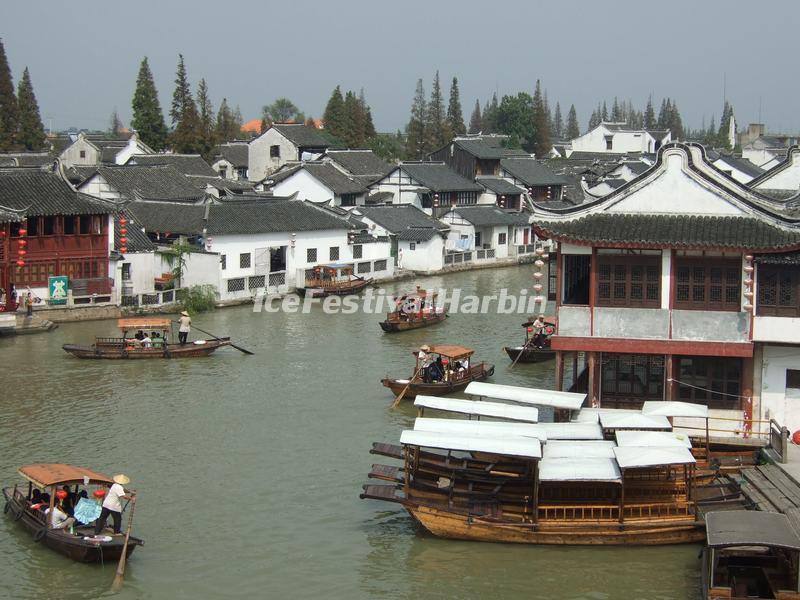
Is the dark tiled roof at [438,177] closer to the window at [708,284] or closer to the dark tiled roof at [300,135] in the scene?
the dark tiled roof at [300,135]

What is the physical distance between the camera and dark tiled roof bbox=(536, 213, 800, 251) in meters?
21.6

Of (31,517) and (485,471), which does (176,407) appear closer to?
(31,517)

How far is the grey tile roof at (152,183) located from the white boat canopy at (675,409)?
118ft

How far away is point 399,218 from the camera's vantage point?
5709 centimetres

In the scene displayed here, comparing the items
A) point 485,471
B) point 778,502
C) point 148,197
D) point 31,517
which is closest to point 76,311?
point 148,197

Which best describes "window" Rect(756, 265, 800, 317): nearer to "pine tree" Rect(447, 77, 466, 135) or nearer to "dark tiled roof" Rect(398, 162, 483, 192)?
"dark tiled roof" Rect(398, 162, 483, 192)

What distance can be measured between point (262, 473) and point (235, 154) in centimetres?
6283

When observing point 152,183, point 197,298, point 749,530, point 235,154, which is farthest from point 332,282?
point 235,154

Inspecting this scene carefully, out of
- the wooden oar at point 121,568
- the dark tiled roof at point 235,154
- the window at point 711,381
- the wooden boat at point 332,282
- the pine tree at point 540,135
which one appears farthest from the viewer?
the pine tree at point 540,135

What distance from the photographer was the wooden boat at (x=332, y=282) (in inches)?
1843

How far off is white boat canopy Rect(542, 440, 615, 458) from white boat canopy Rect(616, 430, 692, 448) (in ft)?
0.79

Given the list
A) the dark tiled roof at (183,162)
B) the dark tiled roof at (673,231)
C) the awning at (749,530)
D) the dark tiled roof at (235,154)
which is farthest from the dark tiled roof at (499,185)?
the awning at (749,530)

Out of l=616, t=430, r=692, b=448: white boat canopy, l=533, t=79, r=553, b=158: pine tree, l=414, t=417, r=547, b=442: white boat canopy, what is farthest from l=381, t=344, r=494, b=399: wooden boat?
l=533, t=79, r=553, b=158: pine tree

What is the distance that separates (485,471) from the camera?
61.1 ft
